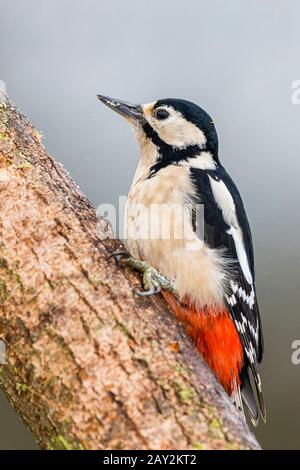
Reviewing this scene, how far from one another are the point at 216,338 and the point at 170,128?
107 cm

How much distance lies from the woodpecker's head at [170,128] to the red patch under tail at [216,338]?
2.55 ft

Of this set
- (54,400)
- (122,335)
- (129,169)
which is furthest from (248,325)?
(129,169)

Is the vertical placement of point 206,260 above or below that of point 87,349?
above

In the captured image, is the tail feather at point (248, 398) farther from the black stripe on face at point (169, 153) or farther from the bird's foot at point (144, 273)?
the black stripe on face at point (169, 153)

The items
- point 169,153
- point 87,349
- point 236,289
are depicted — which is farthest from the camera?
point 169,153

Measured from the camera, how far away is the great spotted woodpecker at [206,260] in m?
2.42

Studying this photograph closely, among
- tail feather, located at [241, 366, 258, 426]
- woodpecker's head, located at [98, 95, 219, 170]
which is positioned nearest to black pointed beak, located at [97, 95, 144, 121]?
woodpecker's head, located at [98, 95, 219, 170]

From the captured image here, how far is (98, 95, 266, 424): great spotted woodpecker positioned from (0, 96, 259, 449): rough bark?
0.93 feet

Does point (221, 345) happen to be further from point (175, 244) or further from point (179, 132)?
point (179, 132)

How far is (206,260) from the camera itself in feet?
8.20

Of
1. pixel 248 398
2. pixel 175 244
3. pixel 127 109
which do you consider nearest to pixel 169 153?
pixel 127 109

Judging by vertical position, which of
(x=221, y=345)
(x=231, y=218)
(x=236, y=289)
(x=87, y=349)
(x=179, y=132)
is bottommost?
(x=221, y=345)

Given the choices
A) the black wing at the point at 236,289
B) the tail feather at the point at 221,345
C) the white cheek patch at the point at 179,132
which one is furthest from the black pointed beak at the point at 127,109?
the tail feather at the point at 221,345
